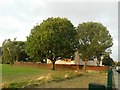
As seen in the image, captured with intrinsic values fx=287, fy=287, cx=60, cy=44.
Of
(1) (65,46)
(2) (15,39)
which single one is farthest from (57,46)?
(2) (15,39)

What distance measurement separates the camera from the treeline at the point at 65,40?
66688 millimetres

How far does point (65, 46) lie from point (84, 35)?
9501mm

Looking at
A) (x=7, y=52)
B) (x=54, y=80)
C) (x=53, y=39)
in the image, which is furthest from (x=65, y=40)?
(x=54, y=80)

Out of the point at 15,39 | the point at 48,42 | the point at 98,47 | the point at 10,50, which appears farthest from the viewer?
the point at 15,39

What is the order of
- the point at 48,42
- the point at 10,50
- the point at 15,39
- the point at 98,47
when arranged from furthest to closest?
the point at 15,39
the point at 10,50
the point at 98,47
the point at 48,42

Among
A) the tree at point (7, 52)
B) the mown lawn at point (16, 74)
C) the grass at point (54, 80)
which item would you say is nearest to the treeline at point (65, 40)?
the tree at point (7, 52)

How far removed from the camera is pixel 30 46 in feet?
228

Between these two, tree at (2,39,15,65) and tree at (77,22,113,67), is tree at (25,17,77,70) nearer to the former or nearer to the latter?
tree at (77,22,113,67)

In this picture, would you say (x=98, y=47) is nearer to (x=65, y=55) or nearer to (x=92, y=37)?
(x=92, y=37)

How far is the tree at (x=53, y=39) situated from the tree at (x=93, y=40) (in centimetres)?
454

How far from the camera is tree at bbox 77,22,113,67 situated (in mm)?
73062

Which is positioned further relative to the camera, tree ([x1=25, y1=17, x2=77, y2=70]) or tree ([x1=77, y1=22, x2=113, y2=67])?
tree ([x1=77, y1=22, x2=113, y2=67])

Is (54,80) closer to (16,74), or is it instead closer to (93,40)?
(16,74)

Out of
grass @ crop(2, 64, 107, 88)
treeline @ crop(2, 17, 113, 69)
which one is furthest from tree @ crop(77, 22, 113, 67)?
grass @ crop(2, 64, 107, 88)
